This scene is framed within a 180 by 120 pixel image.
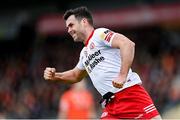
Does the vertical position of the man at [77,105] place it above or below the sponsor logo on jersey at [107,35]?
below

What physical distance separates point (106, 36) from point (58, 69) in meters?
13.2

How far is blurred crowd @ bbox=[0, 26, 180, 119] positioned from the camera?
16016mm

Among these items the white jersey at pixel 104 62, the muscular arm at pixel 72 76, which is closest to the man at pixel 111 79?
the white jersey at pixel 104 62

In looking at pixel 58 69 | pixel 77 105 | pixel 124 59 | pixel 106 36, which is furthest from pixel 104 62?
pixel 58 69

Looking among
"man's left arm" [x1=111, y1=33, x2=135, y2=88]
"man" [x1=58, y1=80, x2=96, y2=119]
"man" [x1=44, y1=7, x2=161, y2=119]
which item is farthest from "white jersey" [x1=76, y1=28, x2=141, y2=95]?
"man" [x1=58, y1=80, x2=96, y2=119]

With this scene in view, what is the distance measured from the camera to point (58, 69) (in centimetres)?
2039

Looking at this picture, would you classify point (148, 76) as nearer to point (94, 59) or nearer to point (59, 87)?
point (59, 87)

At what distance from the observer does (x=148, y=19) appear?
61.1ft

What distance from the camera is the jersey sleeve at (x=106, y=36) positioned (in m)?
7.19

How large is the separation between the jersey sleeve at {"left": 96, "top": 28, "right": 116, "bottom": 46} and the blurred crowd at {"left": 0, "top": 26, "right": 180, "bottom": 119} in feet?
23.9

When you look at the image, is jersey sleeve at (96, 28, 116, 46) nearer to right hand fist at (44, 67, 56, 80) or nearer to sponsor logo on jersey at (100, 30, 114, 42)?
sponsor logo on jersey at (100, 30, 114, 42)

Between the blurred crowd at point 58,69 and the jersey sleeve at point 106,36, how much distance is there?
7298 mm

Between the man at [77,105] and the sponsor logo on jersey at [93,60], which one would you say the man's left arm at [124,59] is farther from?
the man at [77,105]

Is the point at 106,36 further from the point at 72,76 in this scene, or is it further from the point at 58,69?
the point at 58,69
